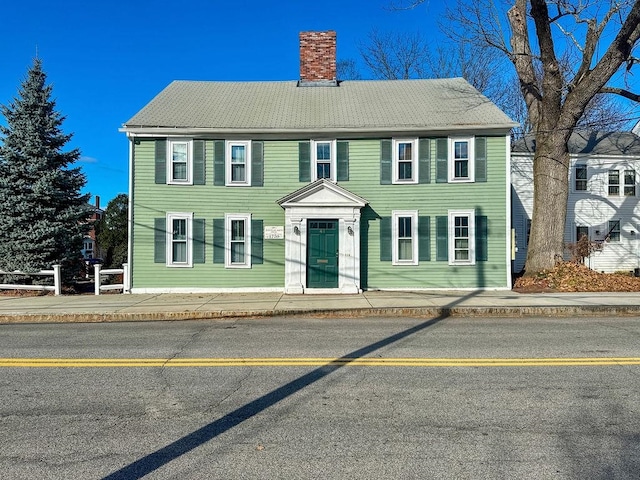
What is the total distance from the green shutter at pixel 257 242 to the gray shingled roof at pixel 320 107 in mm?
3175

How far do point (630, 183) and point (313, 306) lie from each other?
65.0ft

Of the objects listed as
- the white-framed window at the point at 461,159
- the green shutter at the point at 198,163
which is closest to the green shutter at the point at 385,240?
the white-framed window at the point at 461,159

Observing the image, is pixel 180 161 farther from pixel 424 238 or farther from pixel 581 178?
pixel 581 178

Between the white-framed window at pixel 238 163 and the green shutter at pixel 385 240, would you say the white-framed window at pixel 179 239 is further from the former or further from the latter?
the green shutter at pixel 385 240

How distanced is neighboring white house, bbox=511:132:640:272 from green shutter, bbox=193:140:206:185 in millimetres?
15389

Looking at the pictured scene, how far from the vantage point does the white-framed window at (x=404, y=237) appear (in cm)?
1492

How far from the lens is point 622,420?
391 centimetres

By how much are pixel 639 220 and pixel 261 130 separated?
1956 cm

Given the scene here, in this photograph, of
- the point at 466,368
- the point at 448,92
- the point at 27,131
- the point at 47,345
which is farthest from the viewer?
the point at 448,92

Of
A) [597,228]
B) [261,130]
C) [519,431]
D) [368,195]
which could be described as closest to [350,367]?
[519,431]

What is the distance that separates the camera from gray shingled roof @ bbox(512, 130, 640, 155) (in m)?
22.5

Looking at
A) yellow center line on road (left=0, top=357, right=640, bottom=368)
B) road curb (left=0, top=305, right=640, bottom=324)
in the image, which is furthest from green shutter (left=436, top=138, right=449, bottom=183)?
yellow center line on road (left=0, top=357, right=640, bottom=368)

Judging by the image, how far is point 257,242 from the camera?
15000 millimetres

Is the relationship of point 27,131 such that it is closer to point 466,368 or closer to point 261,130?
A: point 261,130
